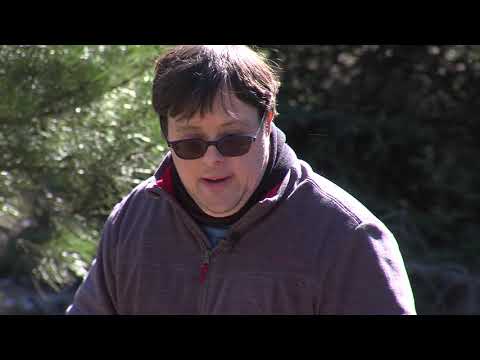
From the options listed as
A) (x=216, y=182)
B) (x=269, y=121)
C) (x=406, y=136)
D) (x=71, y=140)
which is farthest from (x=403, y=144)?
(x=216, y=182)

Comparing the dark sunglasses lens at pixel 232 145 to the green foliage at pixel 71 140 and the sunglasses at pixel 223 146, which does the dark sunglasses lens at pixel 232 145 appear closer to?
the sunglasses at pixel 223 146

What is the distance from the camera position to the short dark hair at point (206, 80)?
1939mm

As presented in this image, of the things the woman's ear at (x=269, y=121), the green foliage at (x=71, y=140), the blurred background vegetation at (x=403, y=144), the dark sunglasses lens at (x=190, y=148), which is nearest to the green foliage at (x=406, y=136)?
the blurred background vegetation at (x=403, y=144)

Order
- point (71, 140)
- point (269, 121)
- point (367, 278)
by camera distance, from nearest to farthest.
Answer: point (367, 278) → point (269, 121) → point (71, 140)

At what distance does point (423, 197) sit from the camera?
5082 millimetres

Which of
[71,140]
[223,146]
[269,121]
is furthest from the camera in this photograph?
[71,140]

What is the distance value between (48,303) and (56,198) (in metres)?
1.49

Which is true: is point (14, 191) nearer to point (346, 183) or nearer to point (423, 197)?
point (346, 183)

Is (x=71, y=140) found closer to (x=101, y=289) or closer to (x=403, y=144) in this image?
(x=101, y=289)

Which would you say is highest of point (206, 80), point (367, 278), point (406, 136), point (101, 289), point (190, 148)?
point (206, 80)

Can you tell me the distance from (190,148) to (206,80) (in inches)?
6.7

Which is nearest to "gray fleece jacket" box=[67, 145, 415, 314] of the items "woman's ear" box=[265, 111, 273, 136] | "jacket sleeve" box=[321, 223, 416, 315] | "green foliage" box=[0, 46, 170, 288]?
"jacket sleeve" box=[321, 223, 416, 315]

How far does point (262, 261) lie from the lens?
1936mm

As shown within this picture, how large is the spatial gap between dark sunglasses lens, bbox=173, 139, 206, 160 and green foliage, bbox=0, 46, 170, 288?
110 centimetres
